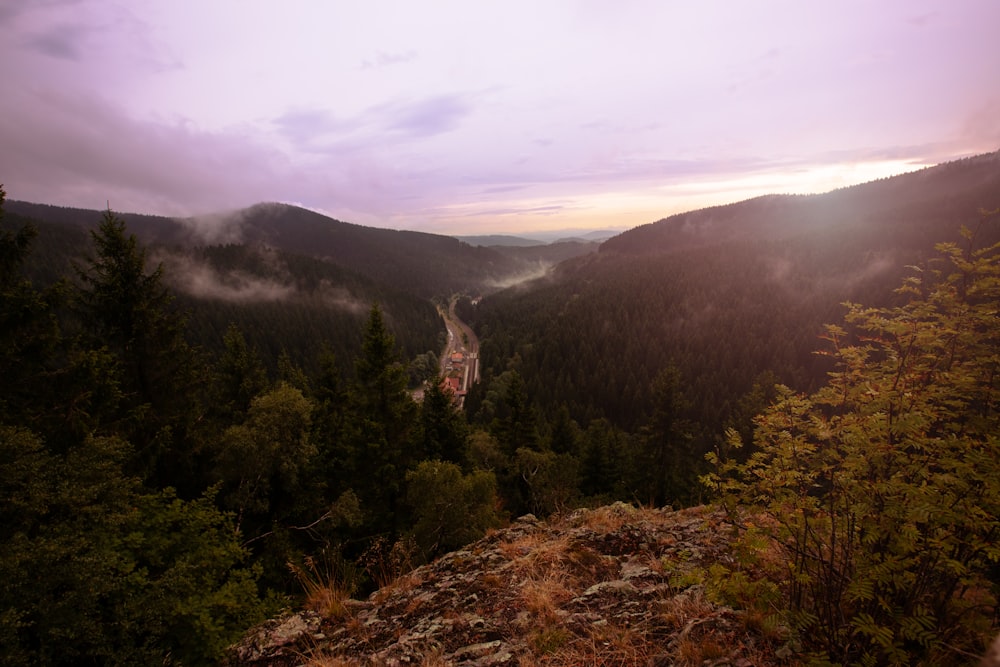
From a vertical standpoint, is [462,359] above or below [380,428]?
below

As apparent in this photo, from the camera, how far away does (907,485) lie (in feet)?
12.6

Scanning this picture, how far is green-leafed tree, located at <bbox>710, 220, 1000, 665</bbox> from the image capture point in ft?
12.5

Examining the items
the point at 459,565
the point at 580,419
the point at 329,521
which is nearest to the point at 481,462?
the point at 329,521

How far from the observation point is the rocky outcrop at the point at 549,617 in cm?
Result: 550

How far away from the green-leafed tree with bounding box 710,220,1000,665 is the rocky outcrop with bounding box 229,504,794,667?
1.10 m

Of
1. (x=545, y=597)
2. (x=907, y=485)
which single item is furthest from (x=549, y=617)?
(x=907, y=485)

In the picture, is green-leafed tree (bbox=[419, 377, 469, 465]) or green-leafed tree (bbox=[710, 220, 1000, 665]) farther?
green-leafed tree (bbox=[419, 377, 469, 465])

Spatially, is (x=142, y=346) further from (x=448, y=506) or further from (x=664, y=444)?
(x=664, y=444)

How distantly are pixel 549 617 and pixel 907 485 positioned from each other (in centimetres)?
507

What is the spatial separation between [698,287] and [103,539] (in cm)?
15379

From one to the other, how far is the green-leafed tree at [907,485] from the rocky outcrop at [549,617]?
1.10m

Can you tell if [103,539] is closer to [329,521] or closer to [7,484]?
[7,484]

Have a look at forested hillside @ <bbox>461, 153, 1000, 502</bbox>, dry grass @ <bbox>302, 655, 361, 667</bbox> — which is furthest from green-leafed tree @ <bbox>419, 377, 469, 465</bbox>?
forested hillside @ <bbox>461, 153, 1000, 502</bbox>

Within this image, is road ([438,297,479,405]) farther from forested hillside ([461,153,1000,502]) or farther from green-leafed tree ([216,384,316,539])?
green-leafed tree ([216,384,316,539])
